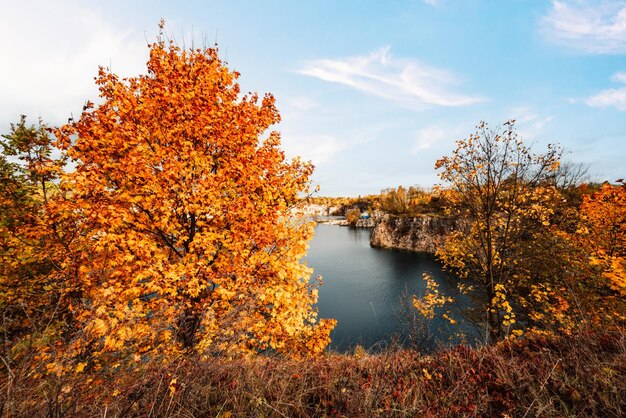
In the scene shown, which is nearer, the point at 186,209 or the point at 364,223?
the point at 186,209

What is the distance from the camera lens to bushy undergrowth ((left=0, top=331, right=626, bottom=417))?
3.89 metres

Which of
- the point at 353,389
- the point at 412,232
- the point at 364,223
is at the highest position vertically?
the point at 353,389

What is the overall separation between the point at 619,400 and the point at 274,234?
7505 millimetres

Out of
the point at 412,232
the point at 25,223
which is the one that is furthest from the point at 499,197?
the point at 412,232

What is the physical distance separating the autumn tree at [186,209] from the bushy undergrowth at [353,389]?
1.23 m

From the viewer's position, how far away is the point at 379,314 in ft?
98.5

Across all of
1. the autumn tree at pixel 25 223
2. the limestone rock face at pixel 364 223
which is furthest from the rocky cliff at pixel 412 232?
the autumn tree at pixel 25 223

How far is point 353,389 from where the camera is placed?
5.05m

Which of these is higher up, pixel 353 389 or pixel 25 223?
pixel 25 223

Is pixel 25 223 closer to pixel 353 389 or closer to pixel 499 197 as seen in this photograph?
pixel 353 389

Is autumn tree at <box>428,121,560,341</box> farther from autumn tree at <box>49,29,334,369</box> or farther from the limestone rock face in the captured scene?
the limestone rock face

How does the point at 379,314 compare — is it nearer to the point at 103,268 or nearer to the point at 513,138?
the point at 513,138

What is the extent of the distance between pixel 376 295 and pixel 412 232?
3557 centimetres

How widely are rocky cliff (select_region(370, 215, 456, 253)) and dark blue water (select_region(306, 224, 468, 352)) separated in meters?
4.36
